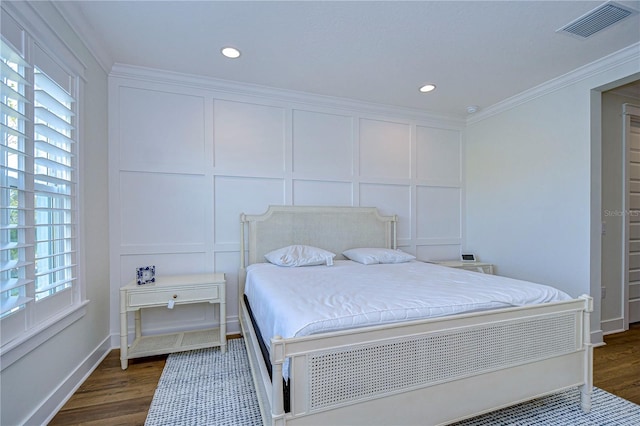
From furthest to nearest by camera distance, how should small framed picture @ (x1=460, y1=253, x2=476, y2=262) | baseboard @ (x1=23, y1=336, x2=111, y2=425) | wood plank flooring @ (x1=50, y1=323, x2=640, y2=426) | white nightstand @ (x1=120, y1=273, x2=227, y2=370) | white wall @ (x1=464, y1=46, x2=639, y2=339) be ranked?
1. small framed picture @ (x1=460, y1=253, x2=476, y2=262)
2. white wall @ (x1=464, y1=46, x2=639, y2=339)
3. white nightstand @ (x1=120, y1=273, x2=227, y2=370)
4. wood plank flooring @ (x1=50, y1=323, x2=640, y2=426)
5. baseboard @ (x1=23, y1=336, x2=111, y2=425)

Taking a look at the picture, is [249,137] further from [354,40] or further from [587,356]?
[587,356]

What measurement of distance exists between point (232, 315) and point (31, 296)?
1730 mm

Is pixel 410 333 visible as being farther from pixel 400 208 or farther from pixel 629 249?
pixel 629 249

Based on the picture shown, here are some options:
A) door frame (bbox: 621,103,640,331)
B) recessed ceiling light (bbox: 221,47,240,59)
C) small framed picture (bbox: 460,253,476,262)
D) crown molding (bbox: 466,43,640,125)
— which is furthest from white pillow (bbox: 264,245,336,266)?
door frame (bbox: 621,103,640,331)

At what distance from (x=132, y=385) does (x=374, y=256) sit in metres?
2.27

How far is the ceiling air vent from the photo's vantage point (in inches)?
75.0

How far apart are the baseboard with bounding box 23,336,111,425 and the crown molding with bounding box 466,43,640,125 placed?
4.82 m

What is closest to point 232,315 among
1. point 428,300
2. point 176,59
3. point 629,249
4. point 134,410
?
point 134,410

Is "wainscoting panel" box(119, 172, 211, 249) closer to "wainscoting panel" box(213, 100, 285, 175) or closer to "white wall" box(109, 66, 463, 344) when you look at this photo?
"white wall" box(109, 66, 463, 344)

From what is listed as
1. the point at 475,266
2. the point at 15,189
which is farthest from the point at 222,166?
the point at 475,266

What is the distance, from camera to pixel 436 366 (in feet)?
4.82

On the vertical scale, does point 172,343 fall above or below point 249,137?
below

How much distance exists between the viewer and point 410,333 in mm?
1417

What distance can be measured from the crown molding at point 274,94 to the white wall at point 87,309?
1.01 feet
